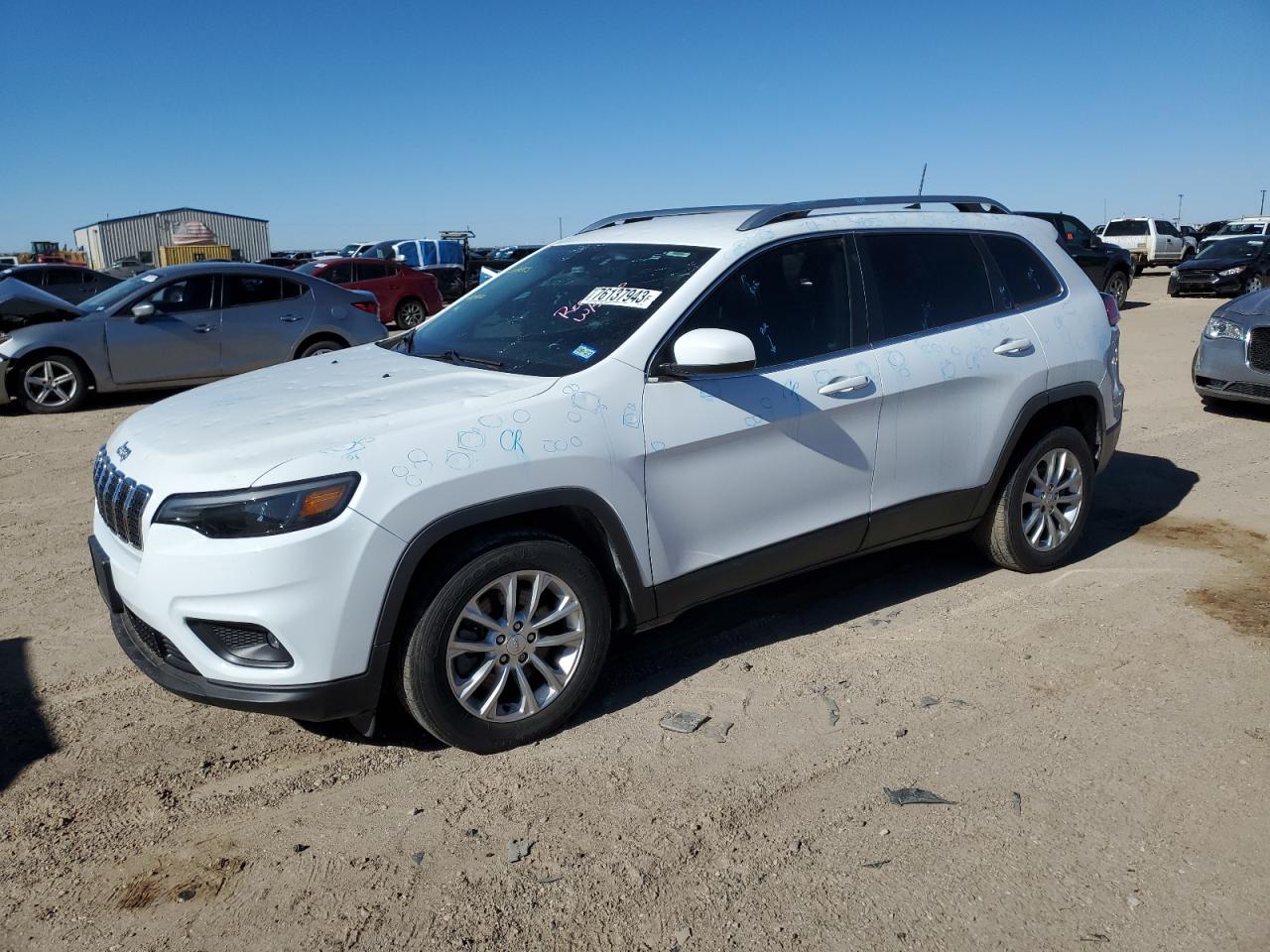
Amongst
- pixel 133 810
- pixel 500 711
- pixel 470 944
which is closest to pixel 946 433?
pixel 500 711

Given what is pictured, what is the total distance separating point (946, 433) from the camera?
15.0ft

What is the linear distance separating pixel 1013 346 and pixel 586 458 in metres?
2.43

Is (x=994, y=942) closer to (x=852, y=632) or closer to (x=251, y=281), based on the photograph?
(x=852, y=632)

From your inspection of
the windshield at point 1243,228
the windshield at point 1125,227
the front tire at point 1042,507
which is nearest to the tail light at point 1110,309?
the front tire at point 1042,507

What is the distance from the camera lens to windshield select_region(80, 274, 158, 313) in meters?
10.6

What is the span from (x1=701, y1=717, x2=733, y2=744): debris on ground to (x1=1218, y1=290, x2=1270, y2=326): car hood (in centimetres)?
757

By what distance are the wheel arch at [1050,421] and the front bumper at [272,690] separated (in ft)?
9.90

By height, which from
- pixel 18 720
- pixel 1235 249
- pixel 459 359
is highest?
pixel 459 359

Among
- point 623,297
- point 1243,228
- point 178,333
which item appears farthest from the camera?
point 1243,228

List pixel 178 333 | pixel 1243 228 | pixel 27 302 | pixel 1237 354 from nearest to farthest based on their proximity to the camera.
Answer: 1. pixel 1237 354
2. pixel 27 302
3. pixel 178 333
4. pixel 1243 228

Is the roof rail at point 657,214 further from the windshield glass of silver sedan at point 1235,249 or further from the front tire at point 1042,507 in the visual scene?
the windshield glass of silver sedan at point 1235,249

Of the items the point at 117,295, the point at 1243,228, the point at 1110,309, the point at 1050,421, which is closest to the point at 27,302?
the point at 117,295

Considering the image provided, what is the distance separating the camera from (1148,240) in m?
34.2

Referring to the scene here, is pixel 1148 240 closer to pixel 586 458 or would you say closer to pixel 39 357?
pixel 39 357
